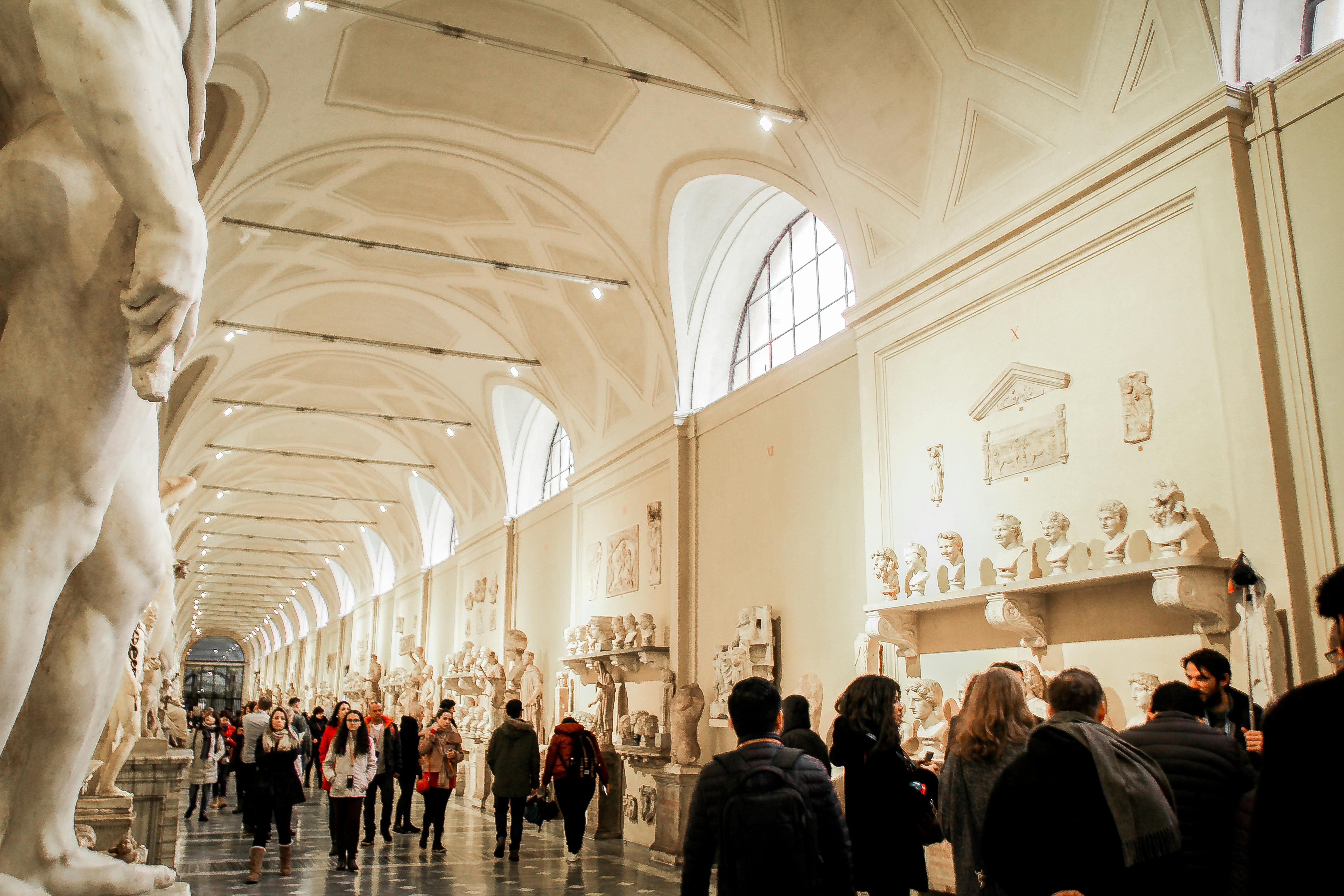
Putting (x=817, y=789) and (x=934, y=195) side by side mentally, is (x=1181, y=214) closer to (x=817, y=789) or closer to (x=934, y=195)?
(x=934, y=195)

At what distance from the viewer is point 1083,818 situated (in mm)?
2883

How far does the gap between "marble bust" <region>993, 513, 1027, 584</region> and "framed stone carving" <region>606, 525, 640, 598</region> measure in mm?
7540

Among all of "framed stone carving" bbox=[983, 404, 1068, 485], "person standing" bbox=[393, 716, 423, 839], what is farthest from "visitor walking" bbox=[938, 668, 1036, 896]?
"person standing" bbox=[393, 716, 423, 839]

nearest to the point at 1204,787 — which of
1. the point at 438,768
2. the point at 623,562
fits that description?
the point at 438,768

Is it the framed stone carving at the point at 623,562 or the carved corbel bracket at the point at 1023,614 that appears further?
the framed stone carving at the point at 623,562

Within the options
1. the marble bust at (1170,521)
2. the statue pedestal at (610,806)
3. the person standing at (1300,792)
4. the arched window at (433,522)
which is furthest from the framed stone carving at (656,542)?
the arched window at (433,522)

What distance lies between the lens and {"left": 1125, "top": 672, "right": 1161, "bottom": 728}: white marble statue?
6109 millimetres

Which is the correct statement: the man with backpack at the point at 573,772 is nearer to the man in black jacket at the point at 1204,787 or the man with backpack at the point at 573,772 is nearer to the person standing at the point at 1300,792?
the man in black jacket at the point at 1204,787

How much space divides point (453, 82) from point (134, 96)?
9.95 m

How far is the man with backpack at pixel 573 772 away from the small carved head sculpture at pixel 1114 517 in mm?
6404

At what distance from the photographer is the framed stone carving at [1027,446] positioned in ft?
23.5

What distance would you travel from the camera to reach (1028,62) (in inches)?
300

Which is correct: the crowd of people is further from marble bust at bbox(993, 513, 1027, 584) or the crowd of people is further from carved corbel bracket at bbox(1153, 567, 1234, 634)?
marble bust at bbox(993, 513, 1027, 584)

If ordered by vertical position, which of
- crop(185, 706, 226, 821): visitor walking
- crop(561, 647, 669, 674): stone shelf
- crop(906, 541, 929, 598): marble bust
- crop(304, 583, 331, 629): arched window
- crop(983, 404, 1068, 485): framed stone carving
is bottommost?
crop(185, 706, 226, 821): visitor walking
